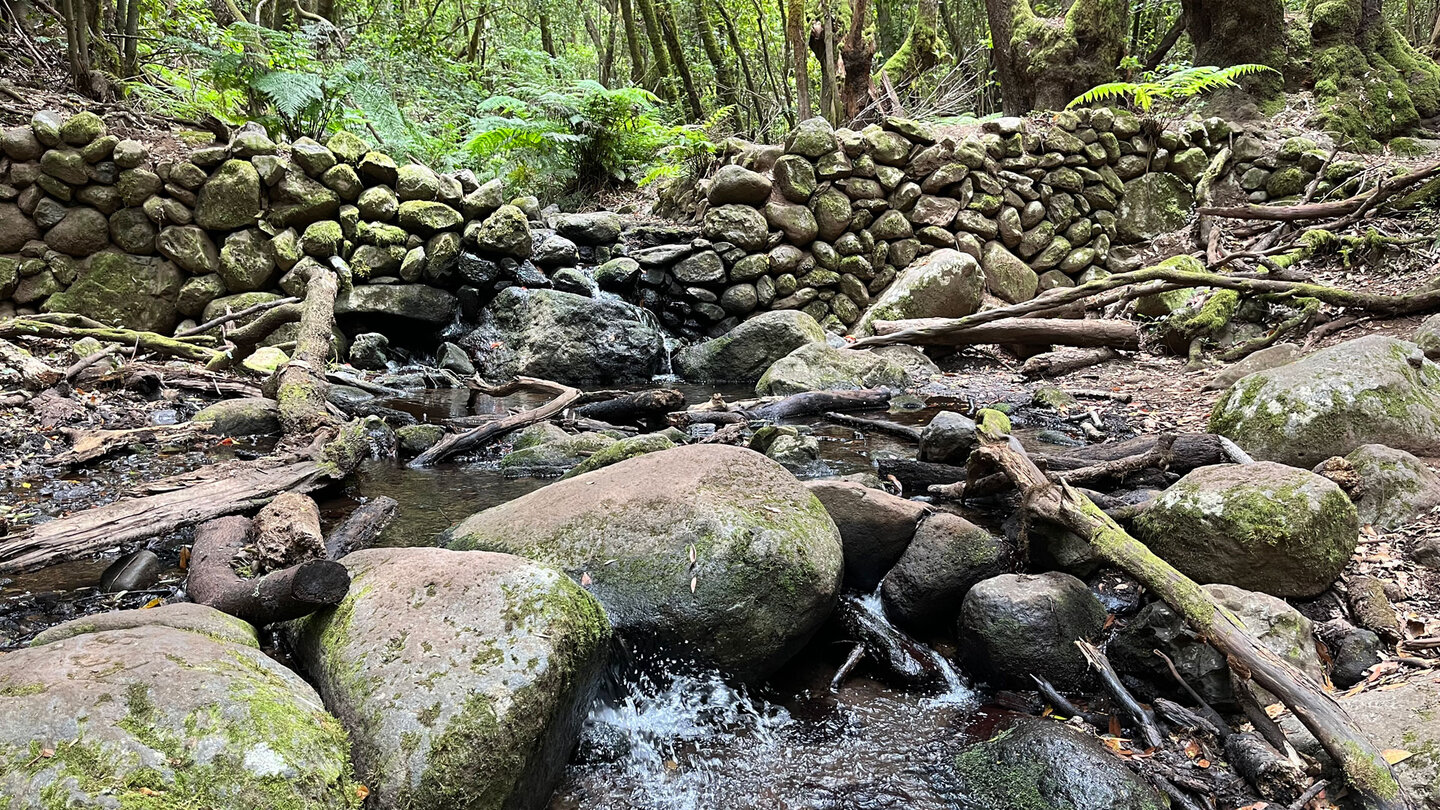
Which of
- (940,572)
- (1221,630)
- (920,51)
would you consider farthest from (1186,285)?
(920,51)

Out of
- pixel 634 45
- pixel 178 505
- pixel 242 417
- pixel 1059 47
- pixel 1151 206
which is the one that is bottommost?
pixel 242 417

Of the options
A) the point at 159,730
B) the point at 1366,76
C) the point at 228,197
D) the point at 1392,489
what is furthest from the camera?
the point at 1366,76

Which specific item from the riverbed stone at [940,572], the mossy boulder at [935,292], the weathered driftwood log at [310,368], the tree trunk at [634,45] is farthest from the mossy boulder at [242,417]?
the tree trunk at [634,45]

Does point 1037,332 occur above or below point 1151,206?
below

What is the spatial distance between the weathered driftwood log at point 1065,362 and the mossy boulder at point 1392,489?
12.9 feet

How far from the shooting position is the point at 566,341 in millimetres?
7414

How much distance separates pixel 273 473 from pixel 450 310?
4.74 m

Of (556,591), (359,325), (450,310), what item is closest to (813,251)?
(450,310)

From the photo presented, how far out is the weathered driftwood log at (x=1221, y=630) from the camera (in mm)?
1718

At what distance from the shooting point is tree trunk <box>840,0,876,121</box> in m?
9.97

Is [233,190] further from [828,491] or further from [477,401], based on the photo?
[828,491]

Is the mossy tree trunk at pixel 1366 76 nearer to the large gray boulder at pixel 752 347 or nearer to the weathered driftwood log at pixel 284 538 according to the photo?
the large gray boulder at pixel 752 347

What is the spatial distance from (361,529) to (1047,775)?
2761mm

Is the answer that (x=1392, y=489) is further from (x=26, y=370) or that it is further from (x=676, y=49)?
(x=676, y=49)
